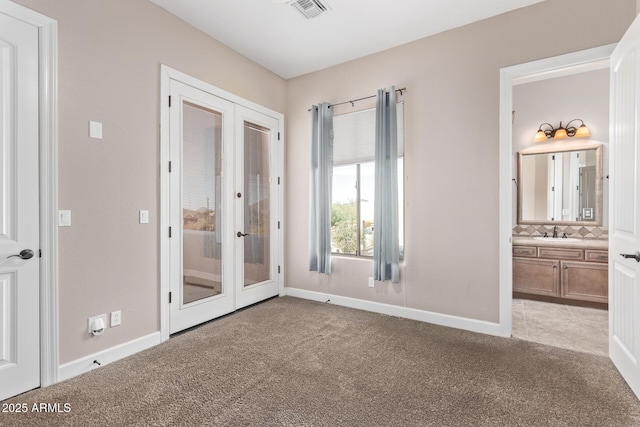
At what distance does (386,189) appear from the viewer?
144 inches

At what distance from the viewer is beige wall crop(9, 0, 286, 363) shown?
2.36 metres

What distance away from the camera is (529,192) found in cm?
474

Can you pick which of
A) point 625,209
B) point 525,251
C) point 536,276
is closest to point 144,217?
point 625,209

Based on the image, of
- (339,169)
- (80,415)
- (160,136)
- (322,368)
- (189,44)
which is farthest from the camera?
(339,169)

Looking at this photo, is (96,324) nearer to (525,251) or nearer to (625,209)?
(625,209)

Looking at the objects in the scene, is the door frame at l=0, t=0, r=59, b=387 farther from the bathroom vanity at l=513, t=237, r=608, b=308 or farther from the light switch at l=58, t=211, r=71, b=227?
the bathroom vanity at l=513, t=237, r=608, b=308

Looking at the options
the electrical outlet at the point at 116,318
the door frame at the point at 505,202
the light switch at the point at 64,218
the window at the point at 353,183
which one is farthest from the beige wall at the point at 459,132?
A: the light switch at the point at 64,218

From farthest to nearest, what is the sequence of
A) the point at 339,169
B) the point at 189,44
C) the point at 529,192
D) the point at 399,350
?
the point at 529,192, the point at 339,169, the point at 189,44, the point at 399,350

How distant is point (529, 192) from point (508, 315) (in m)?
2.46

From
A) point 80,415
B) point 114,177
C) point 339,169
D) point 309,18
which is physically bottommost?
point 80,415

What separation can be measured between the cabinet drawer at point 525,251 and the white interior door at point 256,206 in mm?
3264

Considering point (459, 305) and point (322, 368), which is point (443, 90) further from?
point (322, 368)

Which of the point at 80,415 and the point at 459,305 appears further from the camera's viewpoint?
the point at 459,305

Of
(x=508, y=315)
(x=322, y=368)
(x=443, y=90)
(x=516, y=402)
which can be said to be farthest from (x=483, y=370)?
(x=443, y=90)
